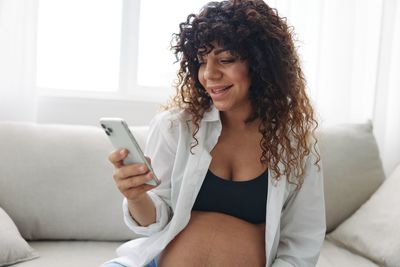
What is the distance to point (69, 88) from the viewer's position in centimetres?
202

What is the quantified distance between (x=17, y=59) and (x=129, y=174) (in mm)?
1047

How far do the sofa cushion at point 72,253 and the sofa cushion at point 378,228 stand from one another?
0.83 meters

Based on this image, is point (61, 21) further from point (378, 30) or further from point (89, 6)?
point (378, 30)

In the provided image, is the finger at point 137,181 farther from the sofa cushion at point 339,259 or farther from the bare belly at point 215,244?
the sofa cushion at point 339,259

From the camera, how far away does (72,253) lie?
1515 mm

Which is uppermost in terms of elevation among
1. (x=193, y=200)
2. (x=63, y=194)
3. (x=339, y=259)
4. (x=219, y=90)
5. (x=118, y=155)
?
(x=219, y=90)

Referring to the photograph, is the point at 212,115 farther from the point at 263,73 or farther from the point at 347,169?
the point at 347,169

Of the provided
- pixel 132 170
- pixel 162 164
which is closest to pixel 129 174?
pixel 132 170

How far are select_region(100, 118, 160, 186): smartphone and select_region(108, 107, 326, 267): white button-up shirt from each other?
6.9 inches

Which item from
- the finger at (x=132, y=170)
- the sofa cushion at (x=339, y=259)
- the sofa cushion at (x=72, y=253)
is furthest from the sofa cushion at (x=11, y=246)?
the sofa cushion at (x=339, y=259)

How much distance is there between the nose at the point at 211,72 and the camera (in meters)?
1.11

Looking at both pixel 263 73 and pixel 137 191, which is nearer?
pixel 137 191

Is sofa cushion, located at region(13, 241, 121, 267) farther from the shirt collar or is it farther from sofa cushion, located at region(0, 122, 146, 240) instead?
the shirt collar

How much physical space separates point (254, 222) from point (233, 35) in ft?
1.50
